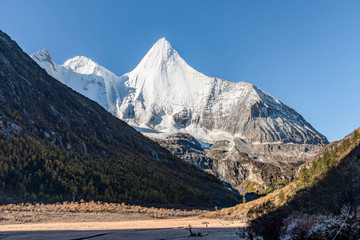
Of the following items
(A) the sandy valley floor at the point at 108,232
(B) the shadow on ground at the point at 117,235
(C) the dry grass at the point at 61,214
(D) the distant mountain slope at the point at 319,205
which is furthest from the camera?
(C) the dry grass at the point at 61,214

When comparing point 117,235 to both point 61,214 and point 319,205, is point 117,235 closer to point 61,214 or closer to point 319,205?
point 319,205

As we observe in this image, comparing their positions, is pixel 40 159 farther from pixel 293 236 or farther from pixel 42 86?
pixel 293 236

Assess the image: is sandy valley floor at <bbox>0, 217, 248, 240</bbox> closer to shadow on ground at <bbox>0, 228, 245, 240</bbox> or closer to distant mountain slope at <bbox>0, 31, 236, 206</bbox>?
shadow on ground at <bbox>0, 228, 245, 240</bbox>

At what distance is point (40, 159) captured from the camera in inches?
1662

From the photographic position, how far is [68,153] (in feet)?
163

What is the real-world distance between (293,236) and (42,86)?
6976 cm


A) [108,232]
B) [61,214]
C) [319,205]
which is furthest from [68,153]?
[319,205]

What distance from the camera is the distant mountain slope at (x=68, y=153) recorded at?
40188 millimetres

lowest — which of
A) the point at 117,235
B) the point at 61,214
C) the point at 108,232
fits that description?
the point at 117,235

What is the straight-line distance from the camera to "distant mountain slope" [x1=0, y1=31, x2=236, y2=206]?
40188mm

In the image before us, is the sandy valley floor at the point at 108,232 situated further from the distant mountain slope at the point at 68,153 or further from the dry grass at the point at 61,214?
the distant mountain slope at the point at 68,153

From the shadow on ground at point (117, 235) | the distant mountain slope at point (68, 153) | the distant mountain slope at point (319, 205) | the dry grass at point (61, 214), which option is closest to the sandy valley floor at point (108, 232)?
the shadow on ground at point (117, 235)

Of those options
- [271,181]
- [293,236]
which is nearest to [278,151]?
[271,181]

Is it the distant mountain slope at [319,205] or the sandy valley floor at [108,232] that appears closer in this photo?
the distant mountain slope at [319,205]
